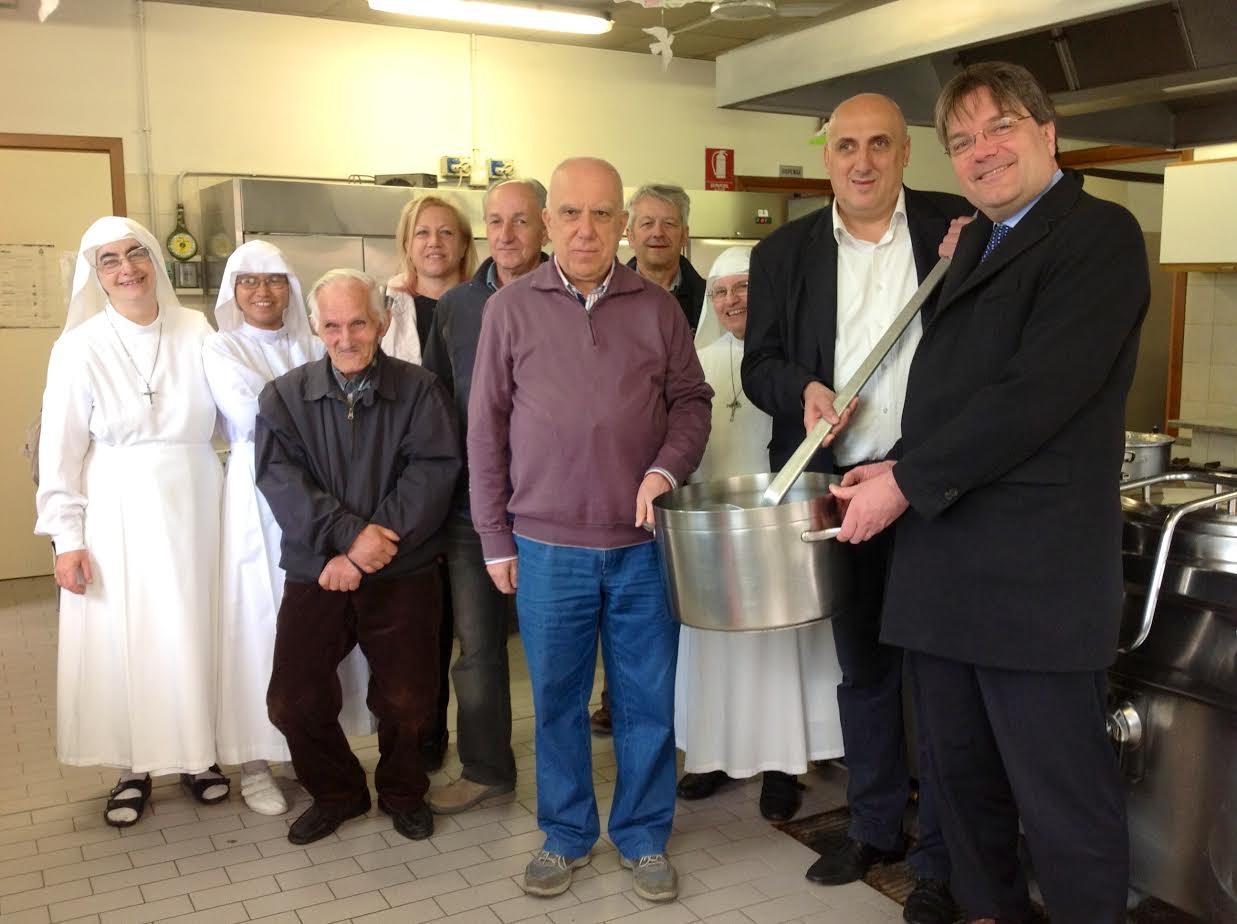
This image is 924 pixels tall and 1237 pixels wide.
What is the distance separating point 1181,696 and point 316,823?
6.45 feet

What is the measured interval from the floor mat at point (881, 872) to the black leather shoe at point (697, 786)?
9.8 inches

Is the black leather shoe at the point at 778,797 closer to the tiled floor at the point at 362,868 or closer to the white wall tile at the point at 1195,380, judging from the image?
the tiled floor at the point at 362,868

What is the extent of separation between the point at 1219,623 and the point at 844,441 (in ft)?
2.59

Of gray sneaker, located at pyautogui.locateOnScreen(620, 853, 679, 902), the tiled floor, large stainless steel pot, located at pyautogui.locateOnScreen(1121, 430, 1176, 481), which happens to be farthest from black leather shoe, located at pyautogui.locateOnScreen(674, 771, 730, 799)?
large stainless steel pot, located at pyautogui.locateOnScreen(1121, 430, 1176, 481)

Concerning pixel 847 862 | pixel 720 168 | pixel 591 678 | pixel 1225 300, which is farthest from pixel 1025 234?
pixel 720 168

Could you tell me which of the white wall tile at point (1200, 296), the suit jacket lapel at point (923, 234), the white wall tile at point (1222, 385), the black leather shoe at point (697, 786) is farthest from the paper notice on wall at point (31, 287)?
the white wall tile at point (1222, 385)

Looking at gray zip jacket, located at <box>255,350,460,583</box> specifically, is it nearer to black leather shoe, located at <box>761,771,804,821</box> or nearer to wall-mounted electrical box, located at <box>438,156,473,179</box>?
black leather shoe, located at <box>761,771,804,821</box>

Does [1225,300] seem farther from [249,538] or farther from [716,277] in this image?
[249,538]

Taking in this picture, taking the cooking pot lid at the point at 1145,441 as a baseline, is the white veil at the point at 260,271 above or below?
above

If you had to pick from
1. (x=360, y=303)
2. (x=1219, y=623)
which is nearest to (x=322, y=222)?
(x=360, y=303)

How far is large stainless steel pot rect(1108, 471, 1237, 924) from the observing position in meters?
2.04

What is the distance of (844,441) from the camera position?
250cm

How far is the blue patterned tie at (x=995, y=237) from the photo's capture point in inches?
80.4

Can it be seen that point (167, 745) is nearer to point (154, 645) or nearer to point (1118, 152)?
point (154, 645)
